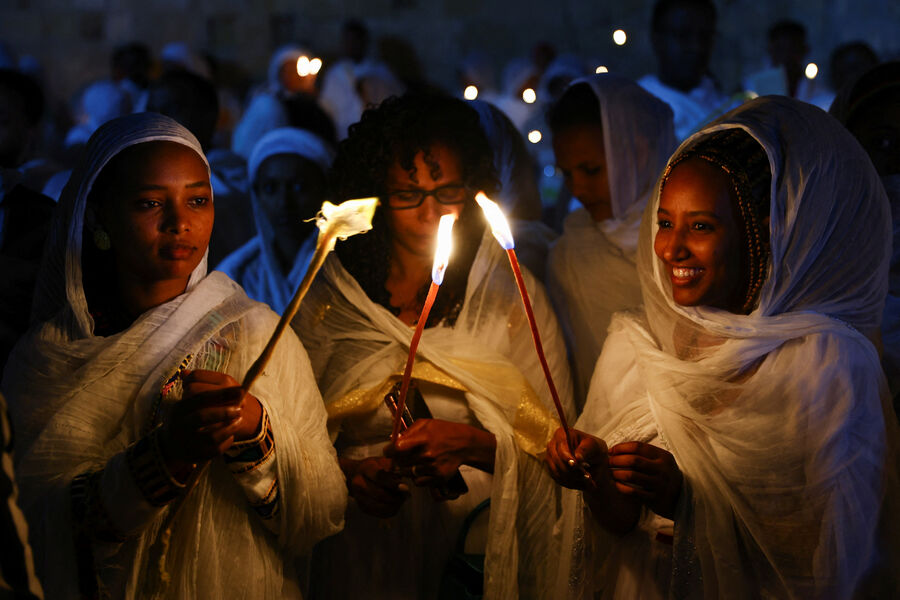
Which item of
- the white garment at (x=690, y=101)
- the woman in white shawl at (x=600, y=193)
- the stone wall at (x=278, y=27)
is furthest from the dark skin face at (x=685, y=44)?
the stone wall at (x=278, y=27)

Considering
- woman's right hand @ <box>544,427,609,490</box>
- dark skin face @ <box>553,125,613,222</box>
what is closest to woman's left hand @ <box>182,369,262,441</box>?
woman's right hand @ <box>544,427,609,490</box>

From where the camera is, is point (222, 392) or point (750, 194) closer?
point (222, 392)

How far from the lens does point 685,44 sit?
18.8ft

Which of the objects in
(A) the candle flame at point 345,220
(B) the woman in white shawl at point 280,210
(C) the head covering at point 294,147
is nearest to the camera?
(A) the candle flame at point 345,220

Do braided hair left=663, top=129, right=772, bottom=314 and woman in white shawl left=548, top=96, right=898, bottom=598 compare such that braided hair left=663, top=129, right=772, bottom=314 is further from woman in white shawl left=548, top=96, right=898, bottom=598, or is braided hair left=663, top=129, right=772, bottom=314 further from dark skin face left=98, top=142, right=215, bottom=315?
dark skin face left=98, top=142, right=215, bottom=315

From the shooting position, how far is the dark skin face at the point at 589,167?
3902mm

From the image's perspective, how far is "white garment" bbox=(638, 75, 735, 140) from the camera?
555 cm

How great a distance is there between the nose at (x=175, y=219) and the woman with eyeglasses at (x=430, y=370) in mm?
737

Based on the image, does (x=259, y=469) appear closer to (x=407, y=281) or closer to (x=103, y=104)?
(x=407, y=281)

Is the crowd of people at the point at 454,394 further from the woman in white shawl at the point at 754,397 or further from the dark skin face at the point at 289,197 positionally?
the dark skin face at the point at 289,197

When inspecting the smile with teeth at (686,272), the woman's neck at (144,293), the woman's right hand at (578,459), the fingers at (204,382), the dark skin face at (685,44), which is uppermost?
the dark skin face at (685,44)

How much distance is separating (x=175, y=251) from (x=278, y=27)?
10.6 m

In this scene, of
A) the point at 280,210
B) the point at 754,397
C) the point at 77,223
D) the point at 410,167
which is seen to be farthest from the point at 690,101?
the point at 77,223

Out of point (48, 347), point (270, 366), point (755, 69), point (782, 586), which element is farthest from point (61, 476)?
point (755, 69)
